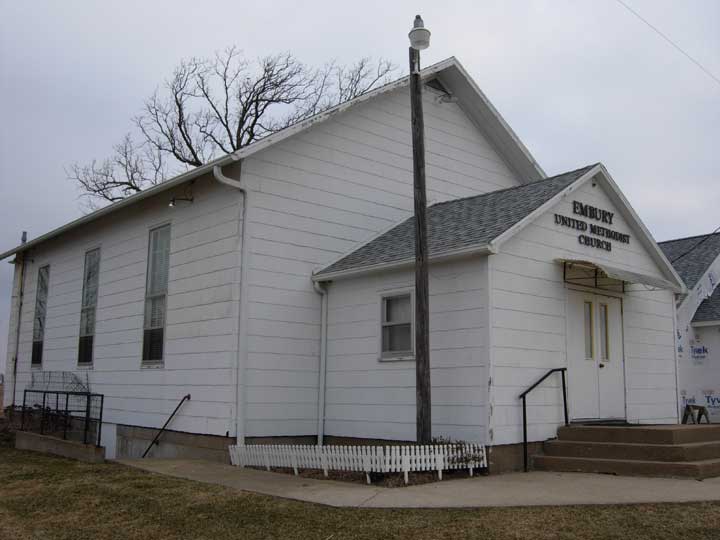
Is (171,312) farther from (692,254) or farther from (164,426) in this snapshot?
(692,254)

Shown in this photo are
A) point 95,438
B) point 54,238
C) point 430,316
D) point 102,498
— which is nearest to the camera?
point 102,498

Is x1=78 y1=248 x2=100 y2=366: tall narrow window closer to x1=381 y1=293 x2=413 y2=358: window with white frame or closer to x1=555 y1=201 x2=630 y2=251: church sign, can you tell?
x1=381 y1=293 x2=413 y2=358: window with white frame

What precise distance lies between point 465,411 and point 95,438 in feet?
29.5

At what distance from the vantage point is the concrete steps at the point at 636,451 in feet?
34.1

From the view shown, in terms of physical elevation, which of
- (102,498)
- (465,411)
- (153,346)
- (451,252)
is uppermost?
(451,252)

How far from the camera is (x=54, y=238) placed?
2008 centimetres

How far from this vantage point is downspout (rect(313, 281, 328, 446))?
13.3 metres

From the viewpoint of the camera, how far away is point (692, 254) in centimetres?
2066

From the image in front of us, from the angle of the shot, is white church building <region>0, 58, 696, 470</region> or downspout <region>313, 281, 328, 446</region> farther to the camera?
downspout <region>313, 281, 328, 446</region>

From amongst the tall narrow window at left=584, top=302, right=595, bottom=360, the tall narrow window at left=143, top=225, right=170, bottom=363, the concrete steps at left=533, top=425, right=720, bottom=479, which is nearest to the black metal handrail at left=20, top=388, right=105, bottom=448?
the tall narrow window at left=143, top=225, right=170, bottom=363

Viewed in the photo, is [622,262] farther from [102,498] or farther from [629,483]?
[102,498]

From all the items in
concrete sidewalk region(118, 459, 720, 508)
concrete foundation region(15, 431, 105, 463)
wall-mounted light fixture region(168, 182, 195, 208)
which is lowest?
concrete sidewalk region(118, 459, 720, 508)

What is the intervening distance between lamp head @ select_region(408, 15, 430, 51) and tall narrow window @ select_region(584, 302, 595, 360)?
204 inches

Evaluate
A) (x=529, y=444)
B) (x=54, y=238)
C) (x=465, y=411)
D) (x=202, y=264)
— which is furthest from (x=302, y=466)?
(x=54, y=238)
